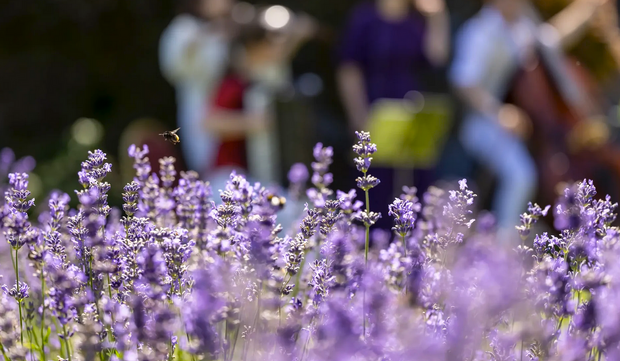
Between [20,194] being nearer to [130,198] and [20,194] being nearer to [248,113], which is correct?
[130,198]

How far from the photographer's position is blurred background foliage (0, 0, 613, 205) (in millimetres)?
9375

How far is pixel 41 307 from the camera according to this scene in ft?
6.06

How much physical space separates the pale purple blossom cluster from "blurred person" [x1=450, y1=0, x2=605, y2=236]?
3.36m

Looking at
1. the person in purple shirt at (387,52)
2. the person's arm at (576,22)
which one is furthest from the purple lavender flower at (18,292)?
the person's arm at (576,22)

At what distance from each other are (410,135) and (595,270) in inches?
130

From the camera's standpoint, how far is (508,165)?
5.23 m

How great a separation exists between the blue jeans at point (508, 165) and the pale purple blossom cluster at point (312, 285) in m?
3.41

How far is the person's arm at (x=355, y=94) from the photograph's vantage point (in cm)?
549

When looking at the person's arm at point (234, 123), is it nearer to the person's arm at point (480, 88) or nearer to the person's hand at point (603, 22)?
the person's arm at point (480, 88)

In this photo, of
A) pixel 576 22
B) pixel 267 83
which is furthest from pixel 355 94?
pixel 576 22

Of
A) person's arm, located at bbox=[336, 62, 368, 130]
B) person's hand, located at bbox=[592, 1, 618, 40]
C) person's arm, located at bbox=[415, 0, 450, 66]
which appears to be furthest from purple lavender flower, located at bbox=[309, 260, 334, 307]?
person's hand, located at bbox=[592, 1, 618, 40]

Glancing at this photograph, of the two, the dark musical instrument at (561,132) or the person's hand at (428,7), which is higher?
the person's hand at (428,7)

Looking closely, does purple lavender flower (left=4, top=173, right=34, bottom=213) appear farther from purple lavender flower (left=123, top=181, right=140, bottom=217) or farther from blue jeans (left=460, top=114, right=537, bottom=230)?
blue jeans (left=460, top=114, right=537, bottom=230)

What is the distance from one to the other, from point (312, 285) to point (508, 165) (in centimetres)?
380
